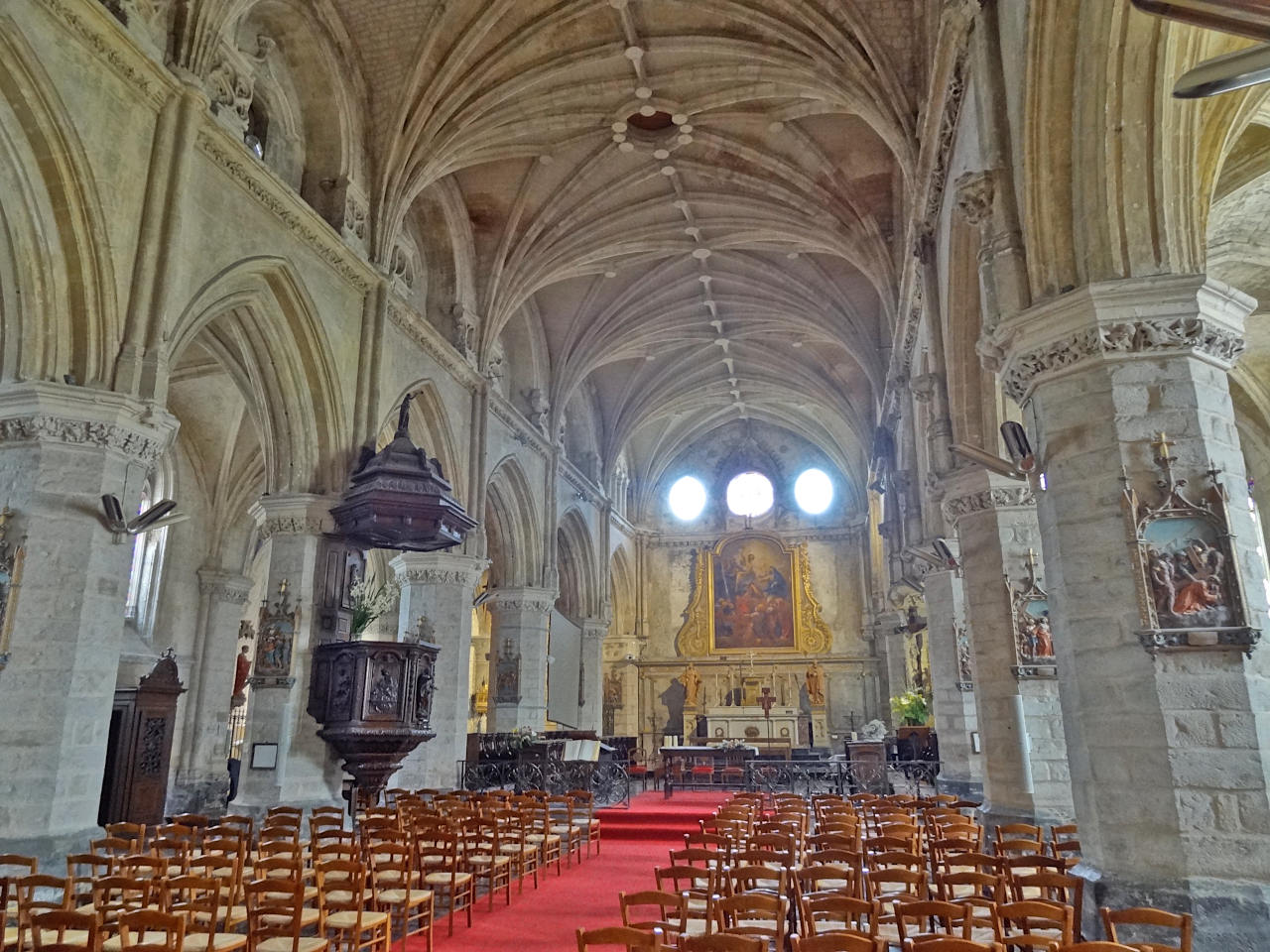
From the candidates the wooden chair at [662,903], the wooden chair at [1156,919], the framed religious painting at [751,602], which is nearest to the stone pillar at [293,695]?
the wooden chair at [662,903]

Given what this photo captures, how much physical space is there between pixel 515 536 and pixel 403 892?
16.5 m

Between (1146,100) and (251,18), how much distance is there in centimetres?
1186

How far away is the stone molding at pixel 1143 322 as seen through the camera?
22.8 feet

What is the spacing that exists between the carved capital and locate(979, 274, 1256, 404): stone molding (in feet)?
4.84

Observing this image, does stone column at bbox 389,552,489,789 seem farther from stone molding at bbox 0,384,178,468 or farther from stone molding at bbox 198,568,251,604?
stone molding at bbox 0,384,178,468

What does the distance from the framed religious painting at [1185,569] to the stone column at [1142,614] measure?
2.1 inches

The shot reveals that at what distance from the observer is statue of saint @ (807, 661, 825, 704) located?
32719mm

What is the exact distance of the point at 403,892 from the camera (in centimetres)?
699

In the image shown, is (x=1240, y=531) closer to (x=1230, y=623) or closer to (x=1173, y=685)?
(x=1230, y=623)

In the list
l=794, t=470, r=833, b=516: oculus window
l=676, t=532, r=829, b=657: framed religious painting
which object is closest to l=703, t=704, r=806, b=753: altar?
l=676, t=532, r=829, b=657: framed religious painting

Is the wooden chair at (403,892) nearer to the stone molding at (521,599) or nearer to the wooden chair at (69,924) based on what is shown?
the wooden chair at (69,924)

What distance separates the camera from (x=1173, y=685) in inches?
250

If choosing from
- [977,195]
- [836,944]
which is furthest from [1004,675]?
[836,944]

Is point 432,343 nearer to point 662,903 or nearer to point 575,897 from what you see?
point 575,897
